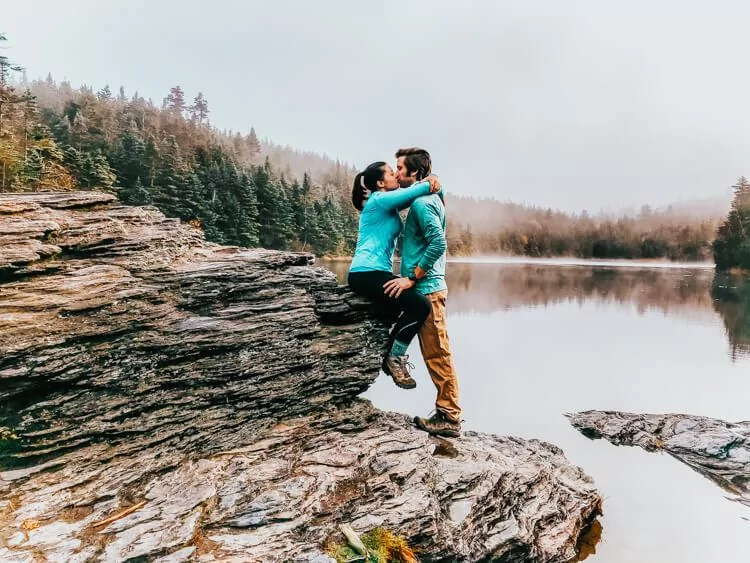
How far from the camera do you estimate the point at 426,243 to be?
736cm

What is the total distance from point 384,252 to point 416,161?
5.25 ft

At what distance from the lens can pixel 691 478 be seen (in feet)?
45.5

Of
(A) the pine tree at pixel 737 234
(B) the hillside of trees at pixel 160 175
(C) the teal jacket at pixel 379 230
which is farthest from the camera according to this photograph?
(A) the pine tree at pixel 737 234

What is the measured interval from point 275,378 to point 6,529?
11.6 feet

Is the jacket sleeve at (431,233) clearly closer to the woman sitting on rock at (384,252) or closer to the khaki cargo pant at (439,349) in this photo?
the woman sitting on rock at (384,252)

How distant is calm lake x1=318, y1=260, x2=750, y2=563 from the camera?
11.1 meters

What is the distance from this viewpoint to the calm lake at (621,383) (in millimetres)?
11102

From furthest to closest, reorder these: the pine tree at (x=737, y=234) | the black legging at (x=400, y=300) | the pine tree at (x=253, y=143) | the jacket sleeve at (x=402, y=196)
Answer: the pine tree at (x=253, y=143), the pine tree at (x=737, y=234), the black legging at (x=400, y=300), the jacket sleeve at (x=402, y=196)

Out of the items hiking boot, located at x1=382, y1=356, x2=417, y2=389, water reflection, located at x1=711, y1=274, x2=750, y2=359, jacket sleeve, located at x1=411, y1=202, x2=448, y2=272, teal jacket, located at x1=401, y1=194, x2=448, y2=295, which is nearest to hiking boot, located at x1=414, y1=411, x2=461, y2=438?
hiking boot, located at x1=382, y1=356, x2=417, y2=389

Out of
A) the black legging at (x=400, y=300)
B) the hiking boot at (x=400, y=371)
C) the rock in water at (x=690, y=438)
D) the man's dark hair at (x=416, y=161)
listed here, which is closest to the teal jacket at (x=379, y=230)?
the black legging at (x=400, y=300)

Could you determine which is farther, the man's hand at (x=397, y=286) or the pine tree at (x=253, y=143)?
the pine tree at (x=253, y=143)

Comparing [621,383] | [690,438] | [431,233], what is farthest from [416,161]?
[621,383]

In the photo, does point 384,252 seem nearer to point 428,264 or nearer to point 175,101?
point 428,264

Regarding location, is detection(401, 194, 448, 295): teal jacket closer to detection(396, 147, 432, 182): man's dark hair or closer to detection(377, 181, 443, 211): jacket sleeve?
detection(377, 181, 443, 211): jacket sleeve
